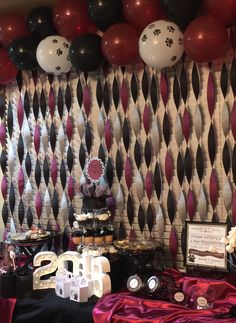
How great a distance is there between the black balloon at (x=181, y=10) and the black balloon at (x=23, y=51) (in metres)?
1.02

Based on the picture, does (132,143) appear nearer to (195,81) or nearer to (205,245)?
(195,81)

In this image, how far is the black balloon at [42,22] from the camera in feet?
10.1

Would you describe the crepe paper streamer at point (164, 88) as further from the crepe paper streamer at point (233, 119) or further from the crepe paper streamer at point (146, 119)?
the crepe paper streamer at point (233, 119)

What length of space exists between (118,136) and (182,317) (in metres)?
1.41

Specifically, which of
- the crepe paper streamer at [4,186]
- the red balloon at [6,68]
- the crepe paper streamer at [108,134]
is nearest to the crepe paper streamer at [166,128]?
the crepe paper streamer at [108,134]

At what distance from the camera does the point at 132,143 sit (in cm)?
301

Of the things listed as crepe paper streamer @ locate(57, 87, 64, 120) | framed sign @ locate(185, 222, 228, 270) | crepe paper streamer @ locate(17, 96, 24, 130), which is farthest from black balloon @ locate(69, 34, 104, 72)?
framed sign @ locate(185, 222, 228, 270)

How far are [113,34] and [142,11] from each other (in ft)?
0.75

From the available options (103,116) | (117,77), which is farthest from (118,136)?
(117,77)

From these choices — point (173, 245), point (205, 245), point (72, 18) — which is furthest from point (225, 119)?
point (72, 18)

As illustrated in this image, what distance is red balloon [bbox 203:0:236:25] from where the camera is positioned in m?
2.36

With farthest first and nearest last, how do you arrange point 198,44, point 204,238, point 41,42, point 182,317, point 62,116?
point 62,116, point 41,42, point 204,238, point 198,44, point 182,317

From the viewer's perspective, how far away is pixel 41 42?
118 inches

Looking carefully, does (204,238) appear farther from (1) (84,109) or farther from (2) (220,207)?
(1) (84,109)
